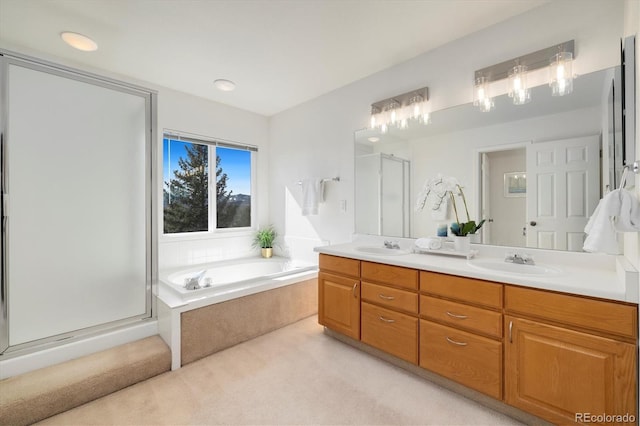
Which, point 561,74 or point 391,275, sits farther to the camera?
point 391,275

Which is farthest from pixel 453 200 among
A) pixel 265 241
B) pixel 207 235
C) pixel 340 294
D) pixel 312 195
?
pixel 207 235

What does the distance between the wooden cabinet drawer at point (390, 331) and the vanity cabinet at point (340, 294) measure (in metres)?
0.10

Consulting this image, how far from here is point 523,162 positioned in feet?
6.27

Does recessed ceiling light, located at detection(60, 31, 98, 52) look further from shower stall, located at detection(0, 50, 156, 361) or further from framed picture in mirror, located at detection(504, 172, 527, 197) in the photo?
framed picture in mirror, located at detection(504, 172, 527, 197)

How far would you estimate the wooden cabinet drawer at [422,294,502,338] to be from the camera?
1.54 metres

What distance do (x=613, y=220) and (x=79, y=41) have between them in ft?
11.9

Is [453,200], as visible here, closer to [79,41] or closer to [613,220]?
[613,220]

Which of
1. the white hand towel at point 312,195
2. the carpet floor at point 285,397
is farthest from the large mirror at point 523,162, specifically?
the carpet floor at point 285,397

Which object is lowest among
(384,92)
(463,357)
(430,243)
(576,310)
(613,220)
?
(463,357)

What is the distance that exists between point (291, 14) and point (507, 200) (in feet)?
6.61

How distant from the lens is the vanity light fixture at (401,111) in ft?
8.02

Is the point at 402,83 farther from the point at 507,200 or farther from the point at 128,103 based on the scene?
the point at 128,103

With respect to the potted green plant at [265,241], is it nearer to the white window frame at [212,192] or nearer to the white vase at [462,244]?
the white window frame at [212,192]

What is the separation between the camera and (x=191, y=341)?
2.14m
